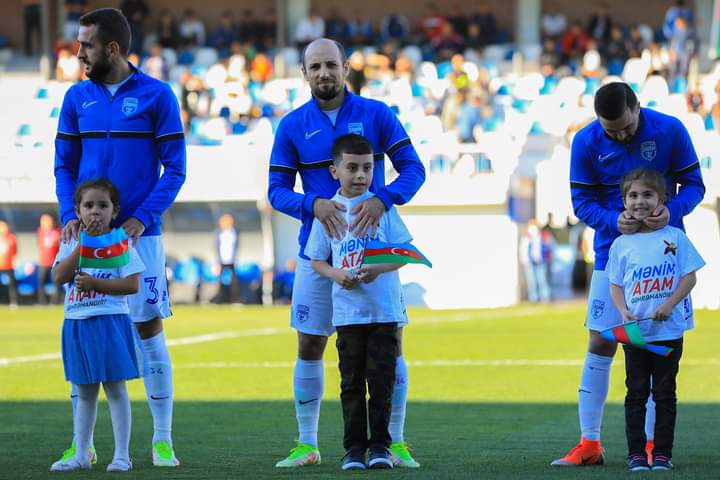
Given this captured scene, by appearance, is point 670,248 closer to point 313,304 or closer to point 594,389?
point 594,389

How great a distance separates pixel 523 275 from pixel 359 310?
21409 millimetres

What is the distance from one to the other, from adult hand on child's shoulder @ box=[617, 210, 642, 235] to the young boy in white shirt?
3.80 ft

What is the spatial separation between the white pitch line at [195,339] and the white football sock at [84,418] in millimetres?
9255

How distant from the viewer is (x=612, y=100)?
736cm

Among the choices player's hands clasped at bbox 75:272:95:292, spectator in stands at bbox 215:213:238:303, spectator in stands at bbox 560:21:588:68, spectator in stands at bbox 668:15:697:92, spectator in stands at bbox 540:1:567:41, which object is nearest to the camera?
player's hands clasped at bbox 75:272:95:292

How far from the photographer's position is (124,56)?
302 inches

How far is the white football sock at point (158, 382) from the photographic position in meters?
7.69

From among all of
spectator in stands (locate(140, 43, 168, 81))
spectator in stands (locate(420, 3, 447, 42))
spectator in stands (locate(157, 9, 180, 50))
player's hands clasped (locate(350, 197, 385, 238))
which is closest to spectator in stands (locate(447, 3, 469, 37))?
spectator in stands (locate(420, 3, 447, 42))

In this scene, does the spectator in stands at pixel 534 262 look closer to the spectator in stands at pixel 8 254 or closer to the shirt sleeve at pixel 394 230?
the spectator in stands at pixel 8 254

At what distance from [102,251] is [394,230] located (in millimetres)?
1464

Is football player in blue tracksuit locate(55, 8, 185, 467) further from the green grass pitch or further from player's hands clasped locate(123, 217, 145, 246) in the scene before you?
the green grass pitch

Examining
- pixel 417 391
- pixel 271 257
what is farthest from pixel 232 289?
pixel 417 391

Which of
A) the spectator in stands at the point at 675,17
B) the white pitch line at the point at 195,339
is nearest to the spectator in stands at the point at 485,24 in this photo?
the spectator in stands at the point at 675,17

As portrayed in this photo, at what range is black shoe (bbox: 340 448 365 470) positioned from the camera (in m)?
7.21
